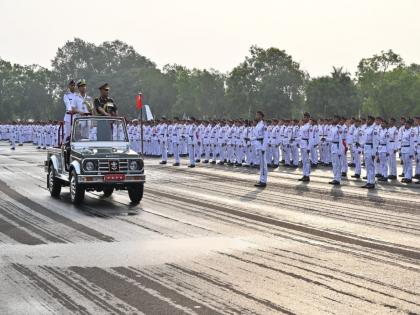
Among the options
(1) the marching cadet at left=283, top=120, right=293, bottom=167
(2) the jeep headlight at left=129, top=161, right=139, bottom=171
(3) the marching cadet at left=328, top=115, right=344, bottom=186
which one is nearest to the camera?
(2) the jeep headlight at left=129, top=161, right=139, bottom=171

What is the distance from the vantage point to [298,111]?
97938 millimetres

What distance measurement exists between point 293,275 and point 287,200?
793cm

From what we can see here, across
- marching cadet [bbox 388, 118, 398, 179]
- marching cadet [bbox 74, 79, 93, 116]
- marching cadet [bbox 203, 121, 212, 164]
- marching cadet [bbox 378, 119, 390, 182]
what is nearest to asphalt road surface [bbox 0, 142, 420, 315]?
marching cadet [bbox 74, 79, 93, 116]

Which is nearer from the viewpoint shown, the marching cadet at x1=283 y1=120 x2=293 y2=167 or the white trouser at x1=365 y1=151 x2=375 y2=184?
the white trouser at x1=365 y1=151 x2=375 y2=184

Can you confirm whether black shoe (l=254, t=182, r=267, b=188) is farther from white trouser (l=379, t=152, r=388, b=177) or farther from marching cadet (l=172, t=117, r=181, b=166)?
marching cadet (l=172, t=117, r=181, b=166)

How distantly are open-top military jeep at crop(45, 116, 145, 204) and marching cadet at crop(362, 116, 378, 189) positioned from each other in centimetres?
772

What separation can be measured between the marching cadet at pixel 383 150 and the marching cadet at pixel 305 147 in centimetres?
248

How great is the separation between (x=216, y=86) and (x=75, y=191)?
9011 cm

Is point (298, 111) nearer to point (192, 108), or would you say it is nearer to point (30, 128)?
point (192, 108)

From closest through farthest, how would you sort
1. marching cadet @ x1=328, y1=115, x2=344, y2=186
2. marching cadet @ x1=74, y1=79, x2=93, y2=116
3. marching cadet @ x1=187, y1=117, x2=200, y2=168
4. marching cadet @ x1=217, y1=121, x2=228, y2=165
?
marching cadet @ x1=74, y1=79, x2=93, y2=116 → marching cadet @ x1=328, y1=115, x2=344, y2=186 → marching cadet @ x1=187, y1=117, x2=200, y2=168 → marching cadet @ x1=217, y1=121, x2=228, y2=165

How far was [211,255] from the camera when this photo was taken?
888 cm

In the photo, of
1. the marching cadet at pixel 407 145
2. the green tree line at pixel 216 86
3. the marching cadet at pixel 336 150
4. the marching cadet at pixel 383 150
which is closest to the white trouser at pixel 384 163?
the marching cadet at pixel 383 150

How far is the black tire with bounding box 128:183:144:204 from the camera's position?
580 inches

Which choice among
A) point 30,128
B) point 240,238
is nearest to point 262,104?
point 30,128
